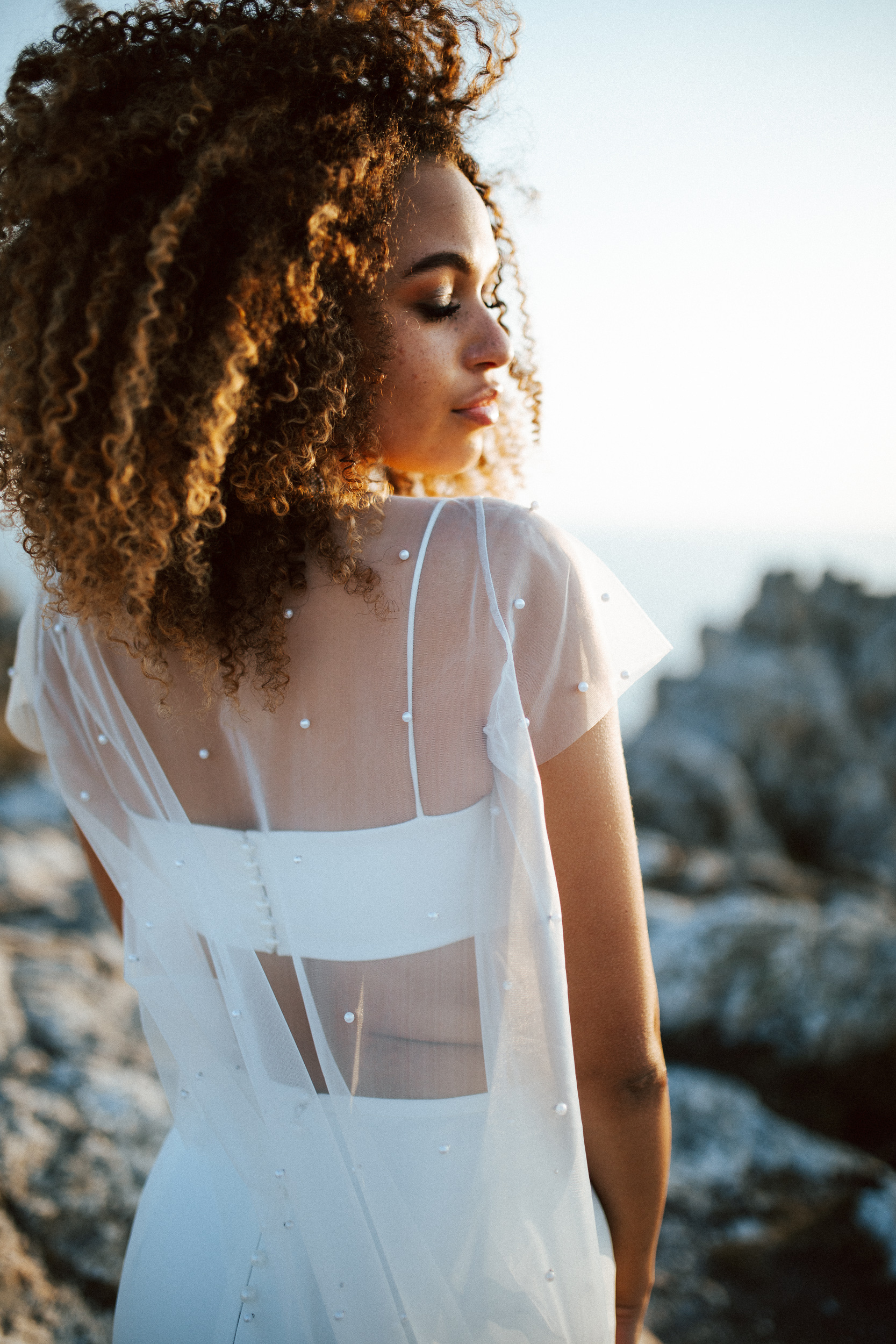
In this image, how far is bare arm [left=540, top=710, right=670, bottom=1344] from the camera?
1.21 metres

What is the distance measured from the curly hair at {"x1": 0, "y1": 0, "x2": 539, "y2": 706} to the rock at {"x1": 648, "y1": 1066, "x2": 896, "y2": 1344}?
202 centimetres

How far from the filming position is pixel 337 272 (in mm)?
1142

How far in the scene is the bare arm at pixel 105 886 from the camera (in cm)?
187

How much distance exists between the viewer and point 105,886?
1.89 metres

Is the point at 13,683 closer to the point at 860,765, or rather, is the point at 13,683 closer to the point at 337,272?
the point at 337,272

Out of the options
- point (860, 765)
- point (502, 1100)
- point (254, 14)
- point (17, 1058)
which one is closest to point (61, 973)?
point (17, 1058)

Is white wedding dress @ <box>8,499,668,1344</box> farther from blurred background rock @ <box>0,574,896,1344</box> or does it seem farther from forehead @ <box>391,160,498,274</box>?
blurred background rock @ <box>0,574,896,1344</box>

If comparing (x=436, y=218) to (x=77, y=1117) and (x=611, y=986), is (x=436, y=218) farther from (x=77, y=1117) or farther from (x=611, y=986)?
(x=77, y=1117)

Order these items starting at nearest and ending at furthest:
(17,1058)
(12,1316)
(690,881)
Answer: (12,1316) → (17,1058) → (690,881)

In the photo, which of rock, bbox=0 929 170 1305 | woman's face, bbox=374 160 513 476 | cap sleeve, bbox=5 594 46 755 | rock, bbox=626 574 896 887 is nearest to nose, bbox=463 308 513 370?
woman's face, bbox=374 160 513 476

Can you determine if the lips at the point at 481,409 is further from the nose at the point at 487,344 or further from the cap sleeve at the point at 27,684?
the cap sleeve at the point at 27,684

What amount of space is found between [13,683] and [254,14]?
1.28 meters

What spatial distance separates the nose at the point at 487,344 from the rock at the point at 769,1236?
2.23 metres

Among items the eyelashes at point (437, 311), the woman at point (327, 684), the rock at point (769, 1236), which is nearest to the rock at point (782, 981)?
the rock at point (769, 1236)
